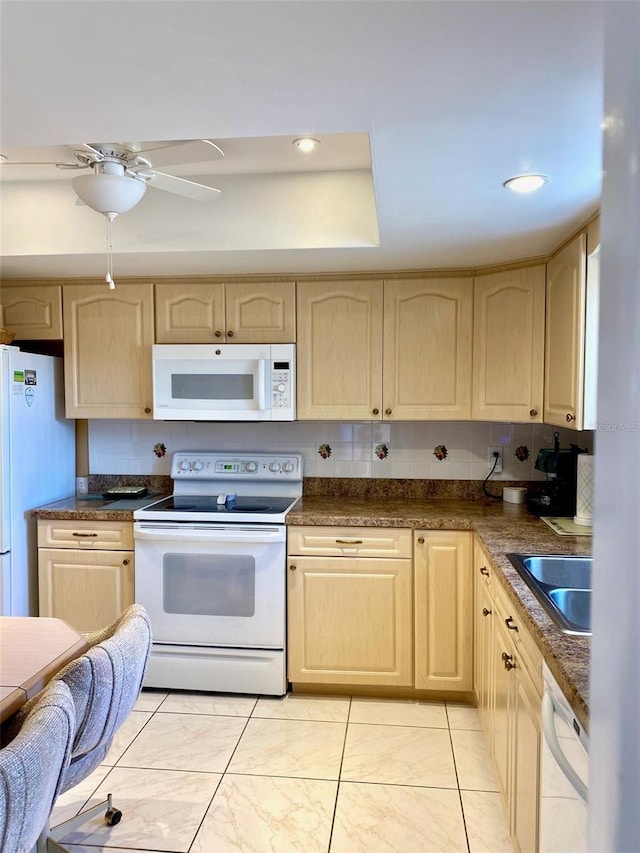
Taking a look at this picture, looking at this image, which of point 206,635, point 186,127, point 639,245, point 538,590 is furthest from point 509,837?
point 186,127

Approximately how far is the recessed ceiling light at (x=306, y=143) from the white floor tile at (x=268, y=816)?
7.65 ft

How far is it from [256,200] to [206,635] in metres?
2.01

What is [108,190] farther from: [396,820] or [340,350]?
[396,820]

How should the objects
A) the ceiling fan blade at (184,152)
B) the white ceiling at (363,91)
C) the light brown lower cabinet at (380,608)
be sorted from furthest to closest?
the light brown lower cabinet at (380,608) < the ceiling fan blade at (184,152) < the white ceiling at (363,91)

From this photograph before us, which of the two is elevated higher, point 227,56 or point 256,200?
point 256,200

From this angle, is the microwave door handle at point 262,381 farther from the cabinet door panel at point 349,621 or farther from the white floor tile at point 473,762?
the white floor tile at point 473,762

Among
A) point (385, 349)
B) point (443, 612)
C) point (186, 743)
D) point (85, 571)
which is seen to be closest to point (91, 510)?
point (85, 571)

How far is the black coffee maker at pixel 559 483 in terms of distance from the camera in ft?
9.08

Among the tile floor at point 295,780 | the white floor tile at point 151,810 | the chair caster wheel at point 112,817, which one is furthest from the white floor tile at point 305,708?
the chair caster wheel at point 112,817

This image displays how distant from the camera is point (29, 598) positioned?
3.03m

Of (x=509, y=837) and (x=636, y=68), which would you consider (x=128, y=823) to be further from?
(x=636, y=68)

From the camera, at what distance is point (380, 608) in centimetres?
281

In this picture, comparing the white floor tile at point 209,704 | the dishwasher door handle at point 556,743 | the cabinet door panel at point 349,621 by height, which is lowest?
the white floor tile at point 209,704

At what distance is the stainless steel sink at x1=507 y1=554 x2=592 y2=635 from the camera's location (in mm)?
1792
